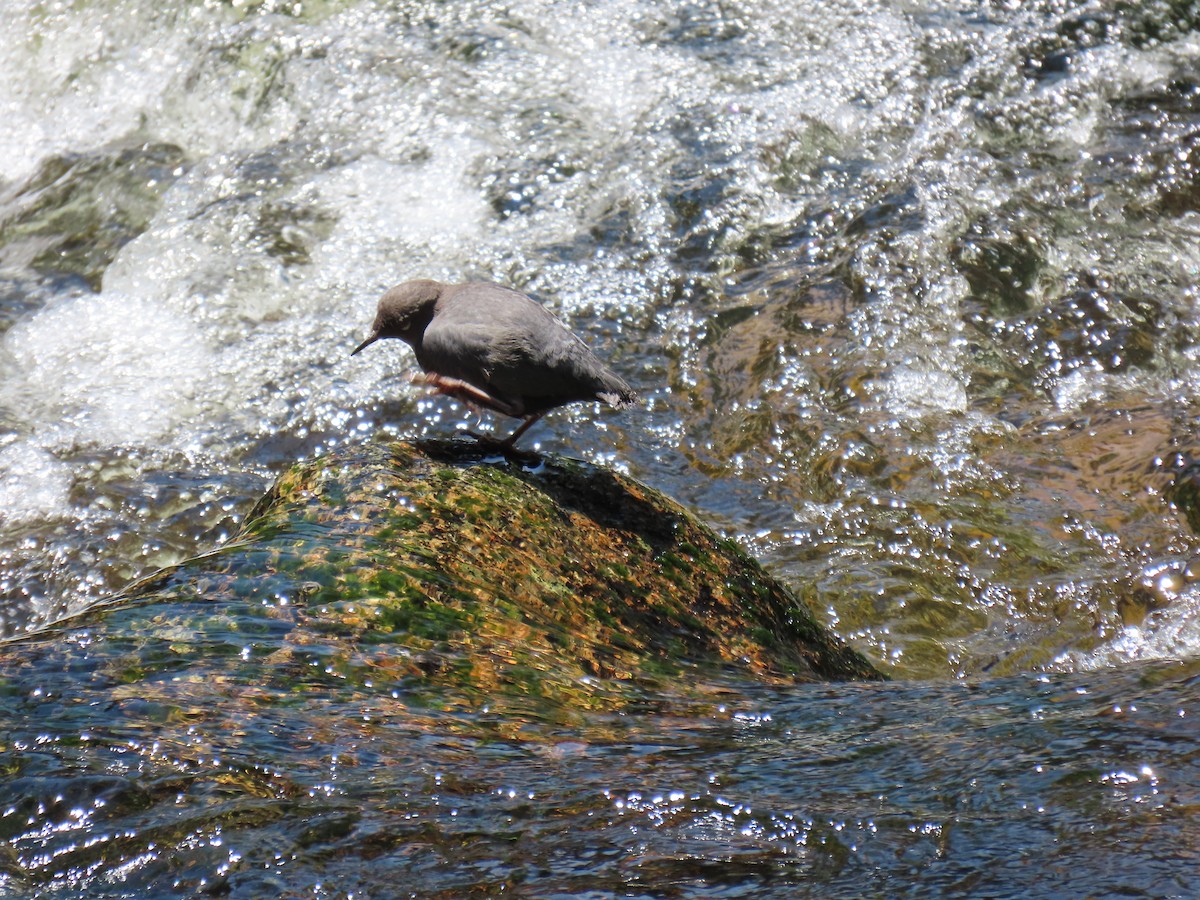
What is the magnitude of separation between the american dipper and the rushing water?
193 centimetres

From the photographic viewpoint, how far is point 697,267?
26.5 ft

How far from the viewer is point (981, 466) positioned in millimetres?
6484

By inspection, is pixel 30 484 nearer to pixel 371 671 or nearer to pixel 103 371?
pixel 103 371

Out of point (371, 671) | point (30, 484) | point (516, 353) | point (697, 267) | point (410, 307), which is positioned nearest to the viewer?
point (371, 671)

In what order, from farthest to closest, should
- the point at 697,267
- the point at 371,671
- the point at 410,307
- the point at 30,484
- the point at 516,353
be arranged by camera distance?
the point at 697,267 → the point at 30,484 → the point at 410,307 → the point at 516,353 → the point at 371,671

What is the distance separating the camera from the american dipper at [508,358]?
13.9 ft

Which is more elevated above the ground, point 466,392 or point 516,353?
point 516,353

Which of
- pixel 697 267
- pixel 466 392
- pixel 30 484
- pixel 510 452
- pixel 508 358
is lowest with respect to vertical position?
pixel 30 484

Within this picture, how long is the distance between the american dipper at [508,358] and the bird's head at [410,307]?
0.84 feet

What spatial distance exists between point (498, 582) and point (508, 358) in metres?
0.85

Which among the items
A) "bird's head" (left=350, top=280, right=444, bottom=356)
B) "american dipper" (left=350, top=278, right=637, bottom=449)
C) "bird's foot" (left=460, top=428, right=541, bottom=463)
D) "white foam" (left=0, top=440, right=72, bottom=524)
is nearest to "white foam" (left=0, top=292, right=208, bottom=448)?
"white foam" (left=0, top=440, right=72, bottom=524)

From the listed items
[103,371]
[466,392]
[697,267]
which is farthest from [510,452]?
[103,371]

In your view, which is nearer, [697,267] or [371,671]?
[371,671]

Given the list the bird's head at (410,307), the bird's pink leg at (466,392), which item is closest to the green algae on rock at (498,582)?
the bird's pink leg at (466,392)
